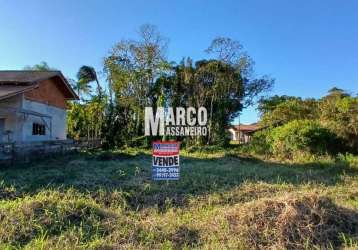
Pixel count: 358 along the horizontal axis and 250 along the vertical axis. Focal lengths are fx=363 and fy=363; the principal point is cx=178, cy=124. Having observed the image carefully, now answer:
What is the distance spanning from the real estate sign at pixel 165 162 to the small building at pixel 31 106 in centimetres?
730

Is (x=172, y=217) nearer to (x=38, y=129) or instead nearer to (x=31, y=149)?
(x=31, y=149)

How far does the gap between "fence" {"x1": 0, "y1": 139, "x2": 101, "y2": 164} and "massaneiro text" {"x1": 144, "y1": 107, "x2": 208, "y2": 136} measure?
660cm

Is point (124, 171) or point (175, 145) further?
point (124, 171)

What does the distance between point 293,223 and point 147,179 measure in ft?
15.4

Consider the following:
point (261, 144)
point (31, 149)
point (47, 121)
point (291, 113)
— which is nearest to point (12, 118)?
point (47, 121)

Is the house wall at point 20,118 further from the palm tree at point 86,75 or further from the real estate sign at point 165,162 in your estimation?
the palm tree at point 86,75

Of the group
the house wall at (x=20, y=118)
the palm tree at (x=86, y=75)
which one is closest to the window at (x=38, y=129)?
the house wall at (x=20, y=118)

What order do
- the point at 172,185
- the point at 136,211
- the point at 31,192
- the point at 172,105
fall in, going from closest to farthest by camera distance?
the point at 136,211 → the point at 31,192 → the point at 172,185 → the point at 172,105

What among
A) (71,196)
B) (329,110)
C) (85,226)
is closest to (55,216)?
(85,226)

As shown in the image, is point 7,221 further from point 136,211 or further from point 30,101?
point 30,101

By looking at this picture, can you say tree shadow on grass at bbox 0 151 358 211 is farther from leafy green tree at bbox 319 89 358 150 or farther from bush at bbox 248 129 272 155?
bush at bbox 248 129 272 155

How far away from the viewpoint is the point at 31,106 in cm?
1577

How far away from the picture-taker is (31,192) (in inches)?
281

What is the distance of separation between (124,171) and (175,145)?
7.38 feet
